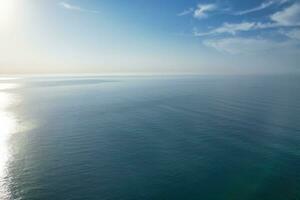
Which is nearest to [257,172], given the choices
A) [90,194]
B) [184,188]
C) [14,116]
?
[184,188]

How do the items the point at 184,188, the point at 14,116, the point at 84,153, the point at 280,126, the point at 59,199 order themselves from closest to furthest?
the point at 59,199, the point at 184,188, the point at 84,153, the point at 280,126, the point at 14,116

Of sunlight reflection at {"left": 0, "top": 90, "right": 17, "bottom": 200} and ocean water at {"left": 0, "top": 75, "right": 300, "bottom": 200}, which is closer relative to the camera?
ocean water at {"left": 0, "top": 75, "right": 300, "bottom": 200}

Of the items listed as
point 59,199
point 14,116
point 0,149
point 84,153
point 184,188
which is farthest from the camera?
point 14,116

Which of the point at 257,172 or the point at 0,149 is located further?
Result: the point at 0,149

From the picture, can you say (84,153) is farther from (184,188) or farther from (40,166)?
(184,188)

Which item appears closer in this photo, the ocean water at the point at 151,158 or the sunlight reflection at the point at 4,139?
the ocean water at the point at 151,158

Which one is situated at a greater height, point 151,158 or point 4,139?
point 151,158

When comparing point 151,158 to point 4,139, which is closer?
point 151,158

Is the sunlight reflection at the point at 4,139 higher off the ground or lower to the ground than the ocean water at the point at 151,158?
lower

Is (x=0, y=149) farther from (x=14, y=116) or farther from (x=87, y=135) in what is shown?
(x=14, y=116)

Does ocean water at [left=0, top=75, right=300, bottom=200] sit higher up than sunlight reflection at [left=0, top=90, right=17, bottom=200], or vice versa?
ocean water at [left=0, top=75, right=300, bottom=200]
